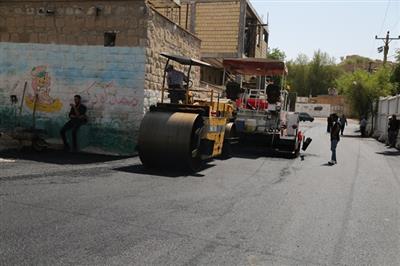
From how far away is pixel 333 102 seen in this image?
82.3 m

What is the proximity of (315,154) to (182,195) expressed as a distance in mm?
9549

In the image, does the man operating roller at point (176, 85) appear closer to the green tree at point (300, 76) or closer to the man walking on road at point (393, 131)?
the man walking on road at point (393, 131)

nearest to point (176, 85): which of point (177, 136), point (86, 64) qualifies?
point (177, 136)

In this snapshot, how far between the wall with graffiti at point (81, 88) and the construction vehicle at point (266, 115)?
356 cm

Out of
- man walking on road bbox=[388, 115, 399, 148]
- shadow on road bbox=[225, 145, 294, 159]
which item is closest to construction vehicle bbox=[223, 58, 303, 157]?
shadow on road bbox=[225, 145, 294, 159]

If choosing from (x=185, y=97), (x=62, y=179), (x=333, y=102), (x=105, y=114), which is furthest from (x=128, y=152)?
(x=333, y=102)

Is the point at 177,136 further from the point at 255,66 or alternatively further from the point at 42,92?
the point at 255,66

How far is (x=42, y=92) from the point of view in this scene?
14.2 meters

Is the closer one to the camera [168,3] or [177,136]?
[177,136]

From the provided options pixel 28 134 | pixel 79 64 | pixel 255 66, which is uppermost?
pixel 255 66

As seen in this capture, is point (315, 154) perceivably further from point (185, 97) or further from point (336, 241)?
point (336, 241)

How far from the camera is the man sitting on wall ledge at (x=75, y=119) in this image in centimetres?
1338

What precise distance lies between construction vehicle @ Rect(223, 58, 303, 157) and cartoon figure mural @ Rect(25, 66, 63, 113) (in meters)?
5.62

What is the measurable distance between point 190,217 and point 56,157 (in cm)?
657
